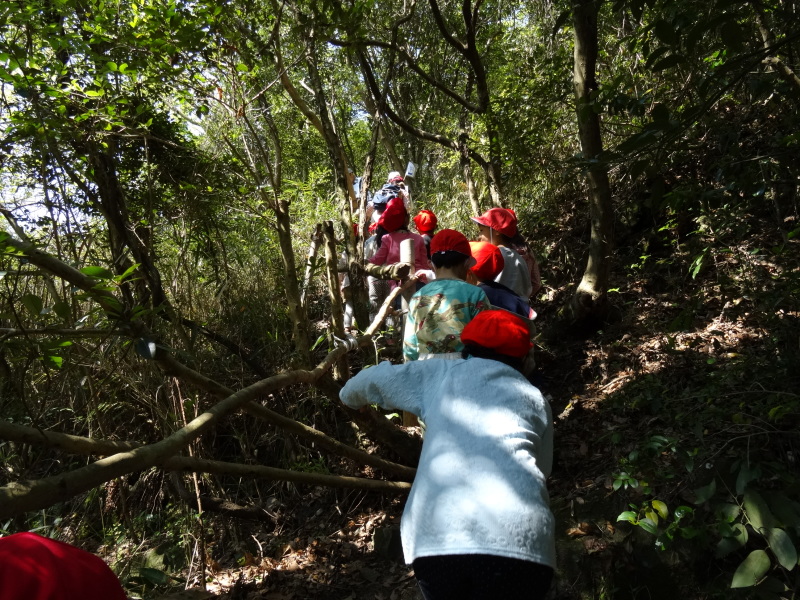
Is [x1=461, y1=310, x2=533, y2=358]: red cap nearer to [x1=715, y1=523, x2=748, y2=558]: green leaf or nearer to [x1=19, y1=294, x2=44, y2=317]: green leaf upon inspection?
[x1=715, y1=523, x2=748, y2=558]: green leaf

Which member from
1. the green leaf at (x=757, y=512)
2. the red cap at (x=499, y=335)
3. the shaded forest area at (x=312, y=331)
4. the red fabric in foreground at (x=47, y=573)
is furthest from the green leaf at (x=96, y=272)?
the green leaf at (x=757, y=512)

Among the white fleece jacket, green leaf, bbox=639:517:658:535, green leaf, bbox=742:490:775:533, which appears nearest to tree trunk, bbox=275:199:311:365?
the white fleece jacket

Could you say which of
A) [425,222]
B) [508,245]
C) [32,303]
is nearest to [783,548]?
[32,303]

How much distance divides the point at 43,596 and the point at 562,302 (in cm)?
614

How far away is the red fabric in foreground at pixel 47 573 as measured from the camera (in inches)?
51.6

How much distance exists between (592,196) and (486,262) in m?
1.73

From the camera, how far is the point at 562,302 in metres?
6.73

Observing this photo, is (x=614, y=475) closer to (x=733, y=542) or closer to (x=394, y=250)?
(x=733, y=542)

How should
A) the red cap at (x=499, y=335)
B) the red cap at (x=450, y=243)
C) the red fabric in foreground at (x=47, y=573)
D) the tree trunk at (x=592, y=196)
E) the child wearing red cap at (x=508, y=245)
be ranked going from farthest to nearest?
1. the tree trunk at (x=592, y=196)
2. the child wearing red cap at (x=508, y=245)
3. the red cap at (x=450, y=243)
4. the red cap at (x=499, y=335)
5. the red fabric in foreground at (x=47, y=573)

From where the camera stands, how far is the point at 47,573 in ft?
4.45

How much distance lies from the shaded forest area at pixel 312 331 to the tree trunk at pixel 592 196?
3 cm

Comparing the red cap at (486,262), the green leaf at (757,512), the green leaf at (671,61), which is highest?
the green leaf at (671,61)

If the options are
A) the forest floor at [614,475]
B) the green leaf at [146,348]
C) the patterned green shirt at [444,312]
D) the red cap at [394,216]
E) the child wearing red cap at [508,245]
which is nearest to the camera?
the green leaf at [146,348]

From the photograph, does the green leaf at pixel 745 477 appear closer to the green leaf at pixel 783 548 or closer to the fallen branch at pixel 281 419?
the green leaf at pixel 783 548
